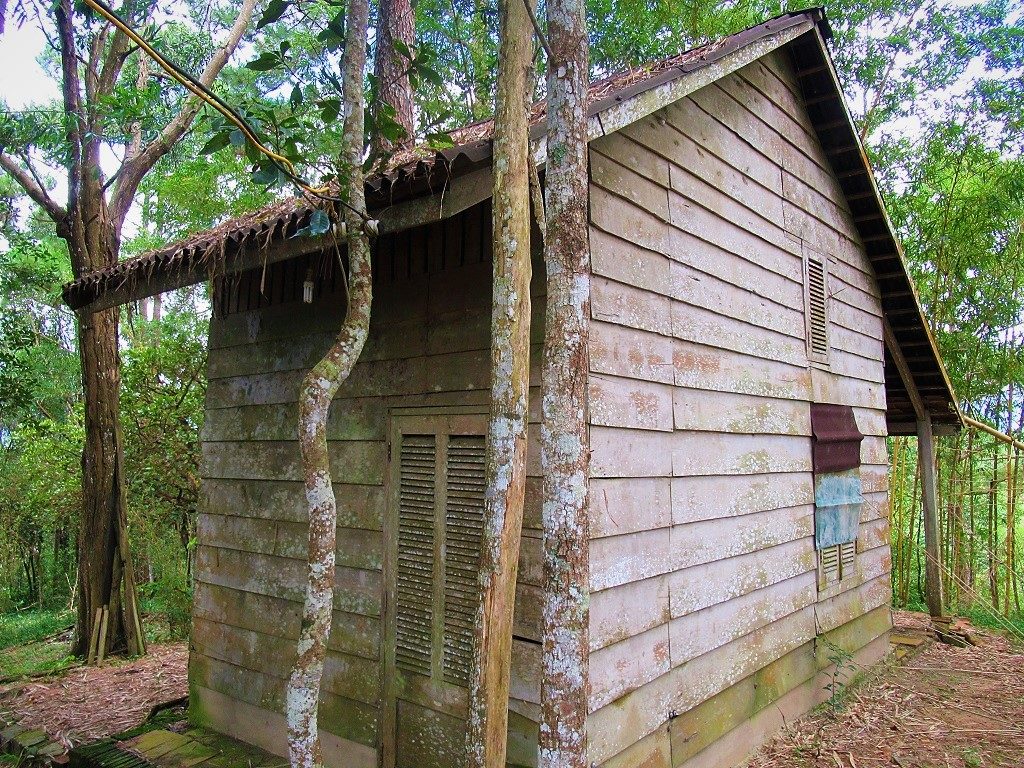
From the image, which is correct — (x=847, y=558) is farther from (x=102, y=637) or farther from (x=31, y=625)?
(x=31, y=625)

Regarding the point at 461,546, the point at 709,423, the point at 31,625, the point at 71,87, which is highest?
the point at 71,87

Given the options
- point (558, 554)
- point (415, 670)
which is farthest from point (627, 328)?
point (415, 670)

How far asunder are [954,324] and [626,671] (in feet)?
25.7

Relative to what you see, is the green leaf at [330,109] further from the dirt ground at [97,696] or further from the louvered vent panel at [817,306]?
the dirt ground at [97,696]

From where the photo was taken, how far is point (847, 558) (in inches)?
254

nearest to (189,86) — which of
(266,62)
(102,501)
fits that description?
(266,62)

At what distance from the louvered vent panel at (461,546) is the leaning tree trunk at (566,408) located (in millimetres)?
1322

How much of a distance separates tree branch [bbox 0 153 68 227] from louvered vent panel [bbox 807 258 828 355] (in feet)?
26.3

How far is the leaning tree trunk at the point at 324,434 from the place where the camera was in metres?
2.90

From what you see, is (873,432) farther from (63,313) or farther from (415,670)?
(63,313)

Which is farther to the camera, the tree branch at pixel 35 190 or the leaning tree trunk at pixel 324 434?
the tree branch at pixel 35 190

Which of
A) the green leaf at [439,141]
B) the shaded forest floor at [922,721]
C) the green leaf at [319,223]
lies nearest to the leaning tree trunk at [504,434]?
the green leaf at [439,141]

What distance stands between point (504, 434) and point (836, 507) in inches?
183

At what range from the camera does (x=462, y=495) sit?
4.02 m
